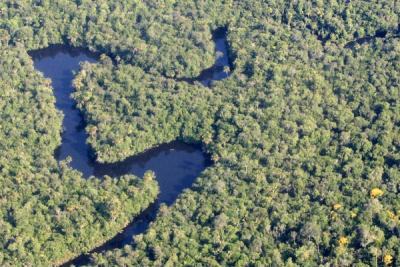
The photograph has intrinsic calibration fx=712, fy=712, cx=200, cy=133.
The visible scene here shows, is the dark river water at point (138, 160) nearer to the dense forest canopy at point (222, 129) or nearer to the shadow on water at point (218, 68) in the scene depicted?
the shadow on water at point (218, 68)

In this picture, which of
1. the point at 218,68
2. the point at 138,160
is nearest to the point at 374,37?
the point at 218,68

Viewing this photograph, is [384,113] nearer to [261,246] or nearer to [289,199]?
[289,199]

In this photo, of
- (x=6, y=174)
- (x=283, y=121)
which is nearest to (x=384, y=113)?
(x=283, y=121)

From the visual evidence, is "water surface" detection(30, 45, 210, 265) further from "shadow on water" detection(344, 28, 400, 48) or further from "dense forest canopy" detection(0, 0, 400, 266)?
"shadow on water" detection(344, 28, 400, 48)

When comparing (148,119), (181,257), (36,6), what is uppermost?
(36,6)

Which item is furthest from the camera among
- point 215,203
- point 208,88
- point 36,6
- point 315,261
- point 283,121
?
point 36,6

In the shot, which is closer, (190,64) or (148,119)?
(148,119)
